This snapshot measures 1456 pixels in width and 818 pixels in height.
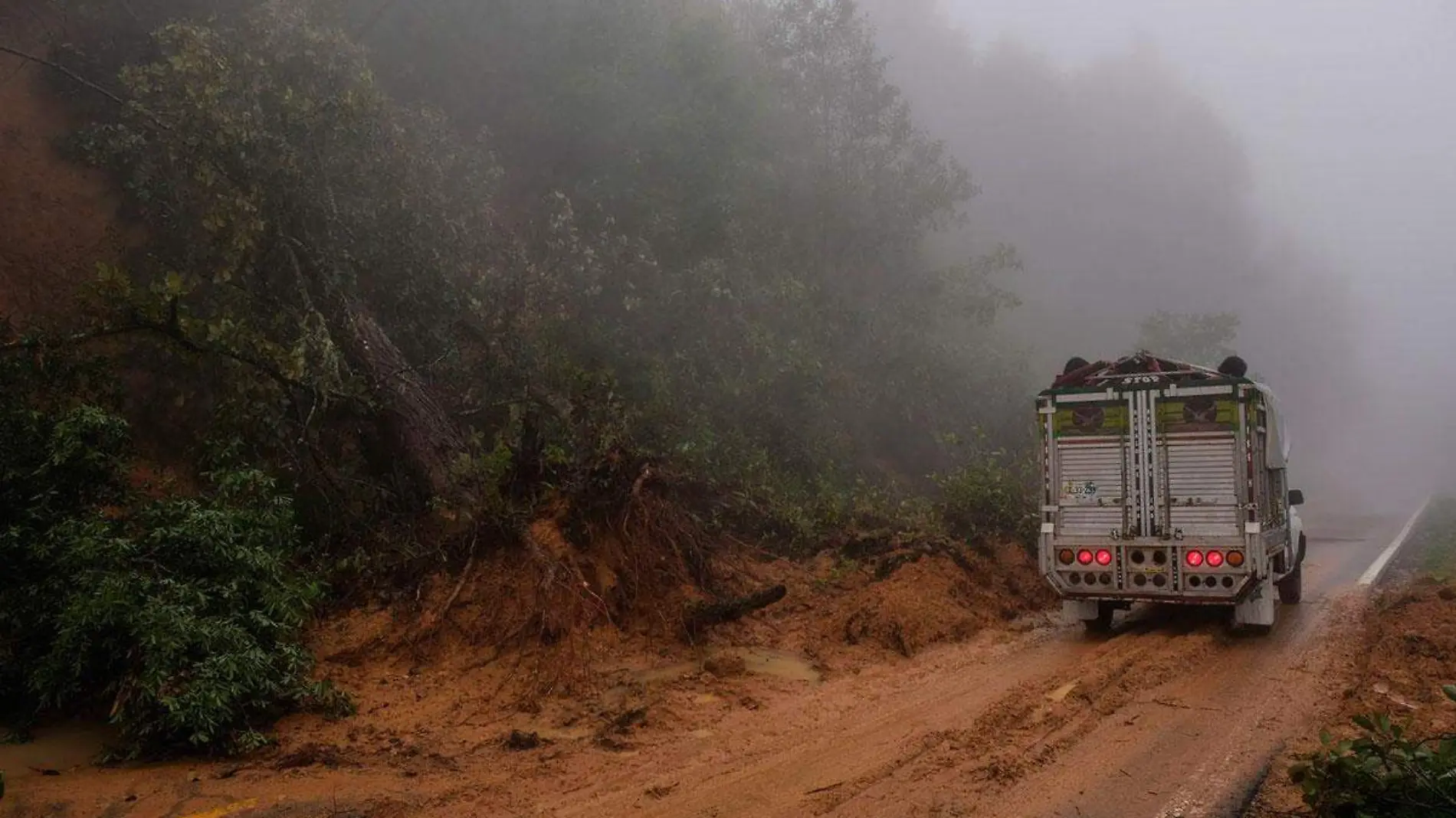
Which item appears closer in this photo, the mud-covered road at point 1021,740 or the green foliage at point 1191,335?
the mud-covered road at point 1021,740

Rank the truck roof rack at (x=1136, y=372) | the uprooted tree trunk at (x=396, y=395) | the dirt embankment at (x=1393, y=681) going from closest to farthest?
the dirt embankment at (x=1393, y=681) < the truck roof rack at (x=1136, y=372) < the uprooted tree trunk at (x=396, y=395)

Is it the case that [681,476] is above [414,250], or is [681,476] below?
below

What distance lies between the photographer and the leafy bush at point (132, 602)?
6121 mm

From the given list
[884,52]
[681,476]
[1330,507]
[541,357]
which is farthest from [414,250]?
[884,52]

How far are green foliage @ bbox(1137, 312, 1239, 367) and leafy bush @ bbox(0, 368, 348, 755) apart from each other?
31840 millimetres

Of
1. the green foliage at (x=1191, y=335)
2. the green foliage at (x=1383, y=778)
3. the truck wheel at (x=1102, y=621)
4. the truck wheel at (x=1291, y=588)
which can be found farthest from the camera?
the green foliage at (x=1191, y=335)

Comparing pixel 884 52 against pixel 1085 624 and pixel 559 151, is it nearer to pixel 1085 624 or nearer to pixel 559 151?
pixel 559 151

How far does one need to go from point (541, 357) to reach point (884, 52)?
37.8 meters

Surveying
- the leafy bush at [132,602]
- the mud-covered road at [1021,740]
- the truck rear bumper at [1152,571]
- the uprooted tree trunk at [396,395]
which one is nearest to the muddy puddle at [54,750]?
the leafy bush at [132,602]

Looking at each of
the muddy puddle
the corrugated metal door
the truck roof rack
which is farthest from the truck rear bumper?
the muddy puddle

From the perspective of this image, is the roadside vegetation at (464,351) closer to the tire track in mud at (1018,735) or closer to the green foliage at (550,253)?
the green foliage at (550,253)

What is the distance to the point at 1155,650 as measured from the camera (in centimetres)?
841

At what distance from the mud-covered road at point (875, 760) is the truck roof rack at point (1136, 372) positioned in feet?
8.79

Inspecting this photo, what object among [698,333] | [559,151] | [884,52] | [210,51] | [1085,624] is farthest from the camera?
[884,52]
